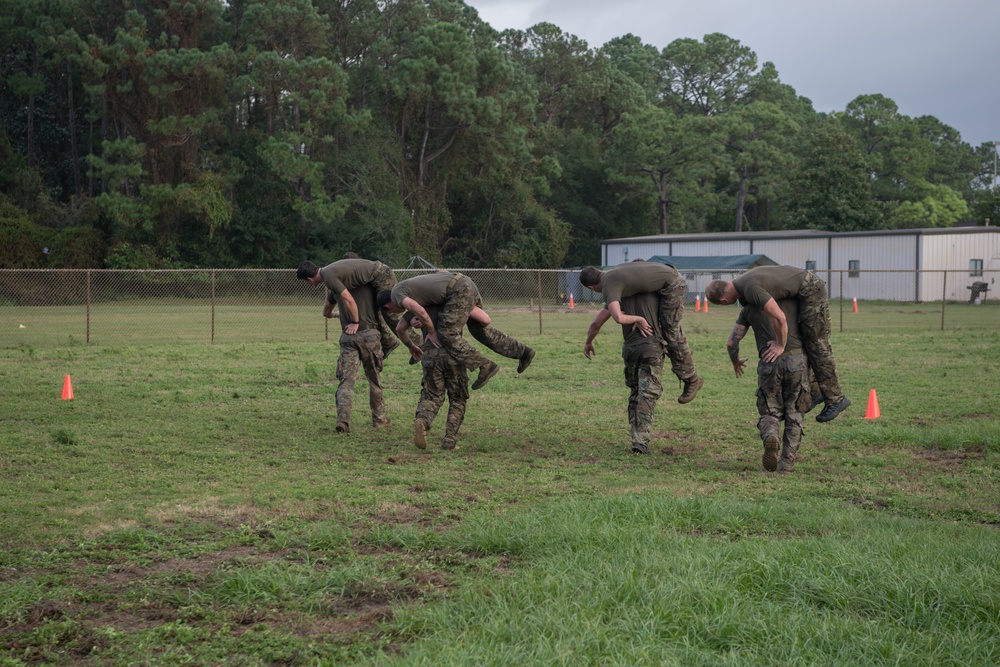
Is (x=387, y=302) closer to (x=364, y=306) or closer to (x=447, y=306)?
(x=447, y=306)

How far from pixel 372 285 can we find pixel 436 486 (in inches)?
145

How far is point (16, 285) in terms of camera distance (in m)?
29.1

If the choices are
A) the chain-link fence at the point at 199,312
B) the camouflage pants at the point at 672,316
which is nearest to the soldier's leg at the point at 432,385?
the camouflage pants at the point at 672,316

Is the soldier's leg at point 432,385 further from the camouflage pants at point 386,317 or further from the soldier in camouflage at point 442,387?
the camouflage pants at point 386,317

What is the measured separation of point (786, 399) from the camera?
8.60m

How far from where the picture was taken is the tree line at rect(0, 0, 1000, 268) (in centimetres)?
4703

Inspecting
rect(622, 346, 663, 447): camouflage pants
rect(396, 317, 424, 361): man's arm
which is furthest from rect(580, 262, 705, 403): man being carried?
rect(396, 317, 424, 361): man's arm

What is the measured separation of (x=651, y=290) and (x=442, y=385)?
2.22 metres

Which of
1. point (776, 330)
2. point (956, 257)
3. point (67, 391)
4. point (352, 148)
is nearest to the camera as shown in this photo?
point (776, 330)

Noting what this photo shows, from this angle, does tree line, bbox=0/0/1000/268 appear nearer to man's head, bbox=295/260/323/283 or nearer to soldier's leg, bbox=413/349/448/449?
man's head, bbox=295/260/323/283

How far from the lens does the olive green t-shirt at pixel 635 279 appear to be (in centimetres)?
929

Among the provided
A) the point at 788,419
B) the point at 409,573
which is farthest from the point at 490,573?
the point at 788,419

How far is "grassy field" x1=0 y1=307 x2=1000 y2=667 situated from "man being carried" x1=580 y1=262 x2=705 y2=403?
111 cm

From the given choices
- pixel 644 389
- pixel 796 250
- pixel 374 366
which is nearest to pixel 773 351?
pixel 644 389
